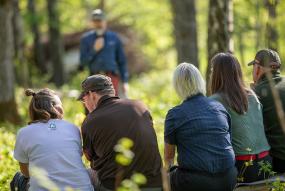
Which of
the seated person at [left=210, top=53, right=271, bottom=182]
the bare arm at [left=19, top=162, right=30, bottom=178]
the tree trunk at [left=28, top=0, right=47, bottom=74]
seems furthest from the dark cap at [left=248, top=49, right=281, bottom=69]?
the tree trunk at [left=28, top=0, right=47, bottom=74]

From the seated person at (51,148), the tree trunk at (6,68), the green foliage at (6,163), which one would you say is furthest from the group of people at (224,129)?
the tree trunk at (6,68)

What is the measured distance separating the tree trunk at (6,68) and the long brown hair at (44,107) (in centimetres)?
664

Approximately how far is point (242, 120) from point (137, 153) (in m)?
1.34

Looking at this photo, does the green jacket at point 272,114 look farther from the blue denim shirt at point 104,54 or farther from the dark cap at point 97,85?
the blue denim shirt at point 104,54

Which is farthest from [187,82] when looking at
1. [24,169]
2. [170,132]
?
[24,169]

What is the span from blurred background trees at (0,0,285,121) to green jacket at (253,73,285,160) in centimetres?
70

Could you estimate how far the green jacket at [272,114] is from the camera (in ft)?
21.1

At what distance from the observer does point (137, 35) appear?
33.7 metres

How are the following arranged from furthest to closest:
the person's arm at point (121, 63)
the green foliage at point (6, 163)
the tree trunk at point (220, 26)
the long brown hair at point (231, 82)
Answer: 1. the person's arm at point (121, 63)
2. the tree trunk at point (220, 26)
3. the green foliage at point (6, 163)
4. the long brown hair at point (231, 82)

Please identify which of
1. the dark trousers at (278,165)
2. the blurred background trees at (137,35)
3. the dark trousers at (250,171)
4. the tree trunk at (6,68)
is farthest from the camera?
the tree trunk at (6,68)

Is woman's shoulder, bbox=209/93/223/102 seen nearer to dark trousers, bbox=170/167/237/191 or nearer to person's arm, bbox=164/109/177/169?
person's arm, bbox=164/109/177/169

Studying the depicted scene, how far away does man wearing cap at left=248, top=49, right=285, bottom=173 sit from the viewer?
21.1 feet

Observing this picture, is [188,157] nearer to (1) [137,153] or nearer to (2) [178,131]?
(2) [178,131]

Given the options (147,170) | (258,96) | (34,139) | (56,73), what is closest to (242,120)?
(258,96)
